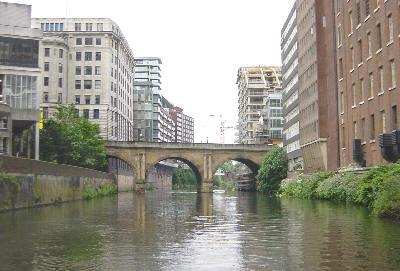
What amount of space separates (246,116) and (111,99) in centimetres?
6576

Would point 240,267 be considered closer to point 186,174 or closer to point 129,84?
point 129,84


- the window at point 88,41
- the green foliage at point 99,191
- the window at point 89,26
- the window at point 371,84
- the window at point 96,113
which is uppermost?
the window at point 89,26

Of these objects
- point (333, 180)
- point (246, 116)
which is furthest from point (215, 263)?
point (246, 116)

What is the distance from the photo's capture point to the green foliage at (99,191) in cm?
5906

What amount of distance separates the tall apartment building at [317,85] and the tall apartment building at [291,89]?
5.56 metres

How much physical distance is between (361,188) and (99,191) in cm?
4091

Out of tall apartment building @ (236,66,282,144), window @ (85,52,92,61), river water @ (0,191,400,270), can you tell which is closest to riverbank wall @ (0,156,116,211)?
river water @ (0,191,400,270)

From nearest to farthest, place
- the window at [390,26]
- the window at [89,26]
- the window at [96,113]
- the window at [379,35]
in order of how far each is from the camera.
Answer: the window at [390,26]
the window at [379,35]
the window at [96,113]
the window at [89,26]

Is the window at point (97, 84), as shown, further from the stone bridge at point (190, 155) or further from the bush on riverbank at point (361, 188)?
the bush on riverbank at point (361, 188)

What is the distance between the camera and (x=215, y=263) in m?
12.6

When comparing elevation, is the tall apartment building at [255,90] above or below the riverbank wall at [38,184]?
above

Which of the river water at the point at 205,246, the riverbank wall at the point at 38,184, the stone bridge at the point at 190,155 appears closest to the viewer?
the river water at the point at 205,246

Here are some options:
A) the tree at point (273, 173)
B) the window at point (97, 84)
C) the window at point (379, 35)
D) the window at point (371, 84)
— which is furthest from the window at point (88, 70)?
the window at point (379, 35)

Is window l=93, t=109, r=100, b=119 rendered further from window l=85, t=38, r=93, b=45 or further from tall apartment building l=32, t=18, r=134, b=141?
window l=85, t=38, r=93, b=45
